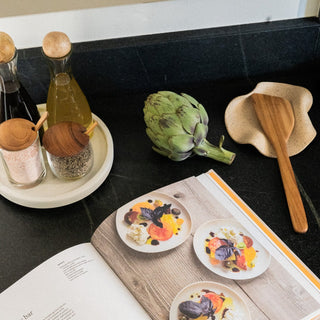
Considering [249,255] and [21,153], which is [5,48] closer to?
[21,153]

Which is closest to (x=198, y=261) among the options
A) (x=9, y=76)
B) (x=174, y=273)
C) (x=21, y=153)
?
(x=174, y=273)

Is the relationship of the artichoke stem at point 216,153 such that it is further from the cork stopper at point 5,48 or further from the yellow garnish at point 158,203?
the cork stopper at point 5,48

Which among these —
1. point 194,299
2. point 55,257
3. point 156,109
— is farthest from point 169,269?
point 156,109

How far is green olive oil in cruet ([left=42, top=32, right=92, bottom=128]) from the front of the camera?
798 mm

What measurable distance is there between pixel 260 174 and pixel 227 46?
298mm

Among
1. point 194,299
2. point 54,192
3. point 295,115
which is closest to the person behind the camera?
point 194,299

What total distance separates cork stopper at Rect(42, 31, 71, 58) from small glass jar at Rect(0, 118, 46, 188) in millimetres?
117

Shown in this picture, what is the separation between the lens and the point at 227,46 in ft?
3.39

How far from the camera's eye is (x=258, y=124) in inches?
38.4

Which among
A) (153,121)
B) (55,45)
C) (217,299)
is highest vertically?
(55,45)

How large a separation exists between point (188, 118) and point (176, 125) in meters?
0.02

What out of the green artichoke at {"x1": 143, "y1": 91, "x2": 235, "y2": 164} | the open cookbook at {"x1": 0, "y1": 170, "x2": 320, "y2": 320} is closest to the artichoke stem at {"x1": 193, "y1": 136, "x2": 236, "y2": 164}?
the green artichoke at {"x1": 143, "y1": 91, "x2": 235, "y2": 164}

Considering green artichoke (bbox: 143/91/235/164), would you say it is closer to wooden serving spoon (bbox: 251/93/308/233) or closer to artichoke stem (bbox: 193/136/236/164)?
artichoke stem (bbox: 193/136/236/164)

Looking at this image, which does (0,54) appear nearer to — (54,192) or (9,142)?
(9,142)
